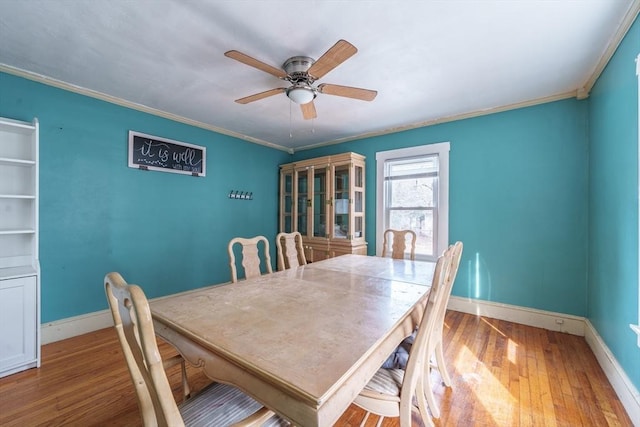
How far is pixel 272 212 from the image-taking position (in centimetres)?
465

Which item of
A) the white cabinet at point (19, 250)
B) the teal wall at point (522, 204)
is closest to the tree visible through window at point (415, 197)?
the teal wall at point (522, 204)

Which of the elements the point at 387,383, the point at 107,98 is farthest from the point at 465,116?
the point at 107,98

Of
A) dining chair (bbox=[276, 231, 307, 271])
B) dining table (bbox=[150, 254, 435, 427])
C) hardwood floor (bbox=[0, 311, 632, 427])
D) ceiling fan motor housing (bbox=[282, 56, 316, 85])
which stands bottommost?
hardwood floor (bbox=[0, 311, 632, 427])

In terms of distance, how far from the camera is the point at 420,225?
3590 millimetres

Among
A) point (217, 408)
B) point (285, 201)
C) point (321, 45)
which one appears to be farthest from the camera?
point (285, 201)

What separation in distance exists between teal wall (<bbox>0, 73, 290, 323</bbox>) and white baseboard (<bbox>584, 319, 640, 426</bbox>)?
398 cm

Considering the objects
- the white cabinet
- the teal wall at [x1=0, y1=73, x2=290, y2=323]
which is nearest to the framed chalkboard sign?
the teal wall at [x1=0, y1=73, x2=290, y2=323]

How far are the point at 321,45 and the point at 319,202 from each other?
8.34ft

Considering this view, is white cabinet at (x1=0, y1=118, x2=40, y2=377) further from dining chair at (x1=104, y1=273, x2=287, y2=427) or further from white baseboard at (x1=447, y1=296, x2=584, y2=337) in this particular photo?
white baseboard at (x1=447, y1=296, x2=584, y2=337)

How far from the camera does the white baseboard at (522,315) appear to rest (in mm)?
2646

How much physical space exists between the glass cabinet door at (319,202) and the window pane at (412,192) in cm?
102

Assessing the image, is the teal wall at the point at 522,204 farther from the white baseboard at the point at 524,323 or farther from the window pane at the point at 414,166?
the window pane at the point at 414,166

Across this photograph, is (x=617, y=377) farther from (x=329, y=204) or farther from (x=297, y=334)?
(x=329, y=204)

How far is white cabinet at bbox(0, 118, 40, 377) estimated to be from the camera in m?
1.95
